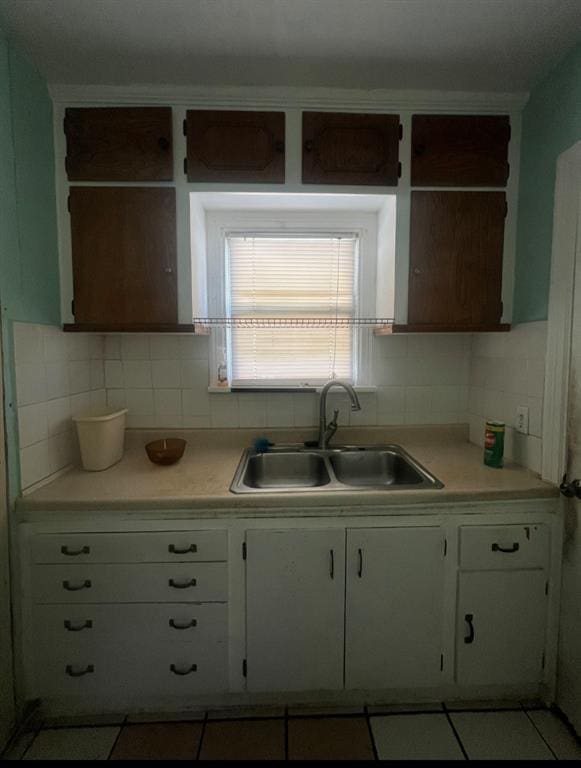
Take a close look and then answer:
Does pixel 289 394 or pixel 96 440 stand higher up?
pixel 289 394

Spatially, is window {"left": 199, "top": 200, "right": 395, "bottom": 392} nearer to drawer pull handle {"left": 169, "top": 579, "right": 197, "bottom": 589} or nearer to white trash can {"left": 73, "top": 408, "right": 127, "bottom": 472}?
white trash can {"left": 73, "top": 408, "right": 127, "bottom": 472}

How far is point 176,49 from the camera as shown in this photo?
1273 mm

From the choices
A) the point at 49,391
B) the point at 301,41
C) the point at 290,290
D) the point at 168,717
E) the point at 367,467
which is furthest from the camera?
the point at 290,290

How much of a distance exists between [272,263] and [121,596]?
164 centimetres

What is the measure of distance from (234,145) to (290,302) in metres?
0.75

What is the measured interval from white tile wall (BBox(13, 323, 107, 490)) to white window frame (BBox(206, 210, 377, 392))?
0.60 meters

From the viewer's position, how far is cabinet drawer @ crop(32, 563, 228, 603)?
128 centimetres

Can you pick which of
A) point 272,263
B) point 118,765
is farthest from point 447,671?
point 272,263

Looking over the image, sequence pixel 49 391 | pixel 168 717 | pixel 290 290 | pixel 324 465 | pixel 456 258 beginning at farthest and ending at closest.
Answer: pixel 290 290
pixel 324 465
pixel 456 258
pixel 49 391
pixel 168 717

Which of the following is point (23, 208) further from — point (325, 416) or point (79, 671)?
point (79, 671)

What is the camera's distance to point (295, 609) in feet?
4.29

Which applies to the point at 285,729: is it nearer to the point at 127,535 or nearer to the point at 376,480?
the point at 127,535

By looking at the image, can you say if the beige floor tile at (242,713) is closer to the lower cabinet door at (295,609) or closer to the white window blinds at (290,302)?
the lower cabinet door at (295,609)

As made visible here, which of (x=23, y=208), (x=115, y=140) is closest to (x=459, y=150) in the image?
(x=115, y=140)
